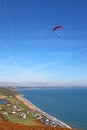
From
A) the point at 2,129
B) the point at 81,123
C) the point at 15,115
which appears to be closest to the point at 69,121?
the point at 81,123

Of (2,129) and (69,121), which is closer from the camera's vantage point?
(2,129)

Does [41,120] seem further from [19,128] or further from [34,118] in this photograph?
[19,128]

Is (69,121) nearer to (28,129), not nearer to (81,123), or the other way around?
(81,123)

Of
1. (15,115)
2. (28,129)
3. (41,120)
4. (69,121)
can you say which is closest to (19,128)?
(28,129)

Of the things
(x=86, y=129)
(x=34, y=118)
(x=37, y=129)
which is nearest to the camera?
(x=37, y=129)

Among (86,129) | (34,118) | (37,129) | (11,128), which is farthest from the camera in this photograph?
(34,118)

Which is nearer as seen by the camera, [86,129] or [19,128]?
[19,128]

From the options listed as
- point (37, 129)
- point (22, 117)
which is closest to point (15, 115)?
point (22, 117)

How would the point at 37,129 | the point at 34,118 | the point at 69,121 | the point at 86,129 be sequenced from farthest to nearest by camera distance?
the point at 69,121, the point at 34,118, the point at 86,129, the point at 37,129

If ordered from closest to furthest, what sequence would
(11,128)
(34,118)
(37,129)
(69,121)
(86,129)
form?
(11,128) → (37,129) → (86,129) → (34,118) → (69,121)
